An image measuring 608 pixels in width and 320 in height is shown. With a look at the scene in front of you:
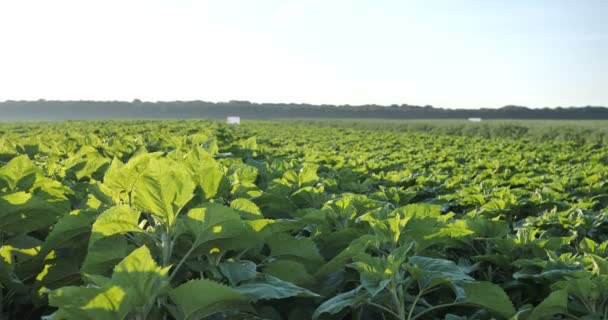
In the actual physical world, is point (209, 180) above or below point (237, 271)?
above

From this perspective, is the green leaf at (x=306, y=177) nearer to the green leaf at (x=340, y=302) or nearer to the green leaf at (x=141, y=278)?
the green leaf at (x=340, y=302)

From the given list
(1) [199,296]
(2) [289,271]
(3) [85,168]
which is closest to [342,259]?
(2) [289,271]

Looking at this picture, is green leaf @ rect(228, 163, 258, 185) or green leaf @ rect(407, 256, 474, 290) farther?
green leaf @ rect(228, 163, 258, 185)

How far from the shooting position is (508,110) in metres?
103

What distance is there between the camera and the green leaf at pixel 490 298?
1325 millimetres

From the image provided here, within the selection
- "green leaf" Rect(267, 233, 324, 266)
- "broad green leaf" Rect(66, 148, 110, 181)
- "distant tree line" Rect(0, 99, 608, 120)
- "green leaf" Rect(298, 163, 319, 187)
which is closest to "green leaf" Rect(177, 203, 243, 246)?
"green leaf" Rect(267, 233, 324, 266)

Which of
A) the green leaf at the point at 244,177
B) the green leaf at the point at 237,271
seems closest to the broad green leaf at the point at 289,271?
the green leaf at the point at 237,271

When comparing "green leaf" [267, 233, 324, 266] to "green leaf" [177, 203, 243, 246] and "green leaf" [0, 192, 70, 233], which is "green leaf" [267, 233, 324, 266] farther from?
"green leaf" [0, 192, 70, 233]

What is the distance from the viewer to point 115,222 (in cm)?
133

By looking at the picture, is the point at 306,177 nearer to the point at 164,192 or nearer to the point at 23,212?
the point at 23,212

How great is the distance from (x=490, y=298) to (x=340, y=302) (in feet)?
1.27

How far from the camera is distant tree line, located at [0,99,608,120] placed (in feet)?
313

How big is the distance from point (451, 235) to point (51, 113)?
103840mm

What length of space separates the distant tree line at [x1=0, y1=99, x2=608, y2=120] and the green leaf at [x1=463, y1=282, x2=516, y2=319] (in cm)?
9660
